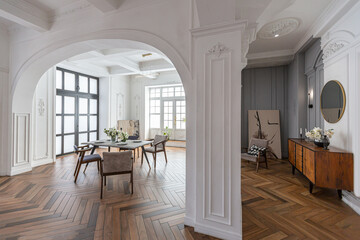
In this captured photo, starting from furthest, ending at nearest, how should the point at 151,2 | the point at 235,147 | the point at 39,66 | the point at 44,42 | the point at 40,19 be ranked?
1. the point at 39,66
2. the point at 44,42
3. the point at 40,19
4. the point at 151,2
5. the point at 235,147

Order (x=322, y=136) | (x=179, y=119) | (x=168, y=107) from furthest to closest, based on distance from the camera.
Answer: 1. (x=168, y=107)
2. (x=179, y=119)
3. (x=322, y=136)

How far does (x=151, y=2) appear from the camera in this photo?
8.67 ft

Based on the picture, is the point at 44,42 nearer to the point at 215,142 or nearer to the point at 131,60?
the point at 131,60

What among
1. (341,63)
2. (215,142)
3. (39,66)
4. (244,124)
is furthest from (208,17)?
(244,124)

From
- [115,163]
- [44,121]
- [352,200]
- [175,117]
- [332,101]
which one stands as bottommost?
[352,200]

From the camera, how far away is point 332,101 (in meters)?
3.40

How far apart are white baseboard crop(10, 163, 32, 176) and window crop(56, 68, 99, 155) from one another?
6.00 ft

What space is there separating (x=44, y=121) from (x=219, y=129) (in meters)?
5.55

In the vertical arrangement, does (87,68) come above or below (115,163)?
above

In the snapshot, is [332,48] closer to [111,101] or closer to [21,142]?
[21,142]

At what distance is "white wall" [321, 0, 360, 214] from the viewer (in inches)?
105

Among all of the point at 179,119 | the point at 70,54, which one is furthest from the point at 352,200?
→ the point at 179,119

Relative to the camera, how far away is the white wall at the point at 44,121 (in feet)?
16.2

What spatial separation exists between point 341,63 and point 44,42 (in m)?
5.79
